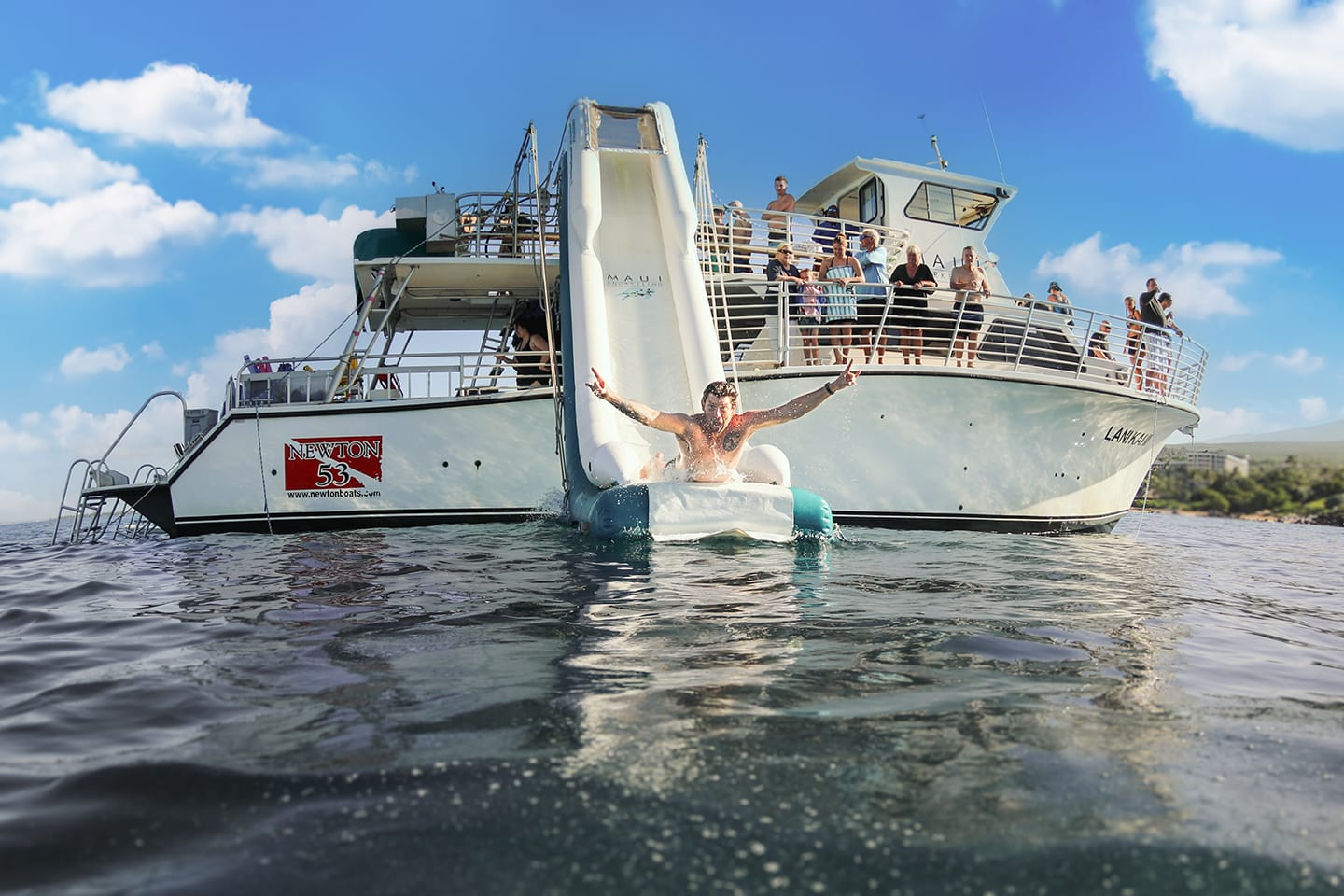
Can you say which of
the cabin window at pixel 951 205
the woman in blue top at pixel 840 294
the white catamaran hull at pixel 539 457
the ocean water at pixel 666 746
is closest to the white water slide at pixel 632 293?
the white catamaran hull at pixel 539 457

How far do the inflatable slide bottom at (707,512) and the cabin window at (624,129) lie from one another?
5549 mm

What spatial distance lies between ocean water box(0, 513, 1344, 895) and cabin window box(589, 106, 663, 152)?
7.56 m

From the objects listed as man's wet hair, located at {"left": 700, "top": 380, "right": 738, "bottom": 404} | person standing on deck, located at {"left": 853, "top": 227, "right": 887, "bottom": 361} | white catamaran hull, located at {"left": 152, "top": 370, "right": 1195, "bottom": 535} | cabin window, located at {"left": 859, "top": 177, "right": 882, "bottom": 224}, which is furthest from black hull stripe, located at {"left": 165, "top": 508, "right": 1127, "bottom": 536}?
cabin window, located at {"left": 859, "top": 177, "right": 882, "bottom": 224}

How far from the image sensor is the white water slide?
8.63 metres

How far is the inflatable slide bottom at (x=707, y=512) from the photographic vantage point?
262 inches

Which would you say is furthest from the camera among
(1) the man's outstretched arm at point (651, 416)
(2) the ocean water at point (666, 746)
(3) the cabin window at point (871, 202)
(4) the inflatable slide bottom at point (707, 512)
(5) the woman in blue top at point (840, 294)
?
(3) the cabin window at point (871, 202)

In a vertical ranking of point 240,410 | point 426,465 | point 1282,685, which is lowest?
point 1282,685

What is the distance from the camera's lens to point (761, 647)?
325 centimetres

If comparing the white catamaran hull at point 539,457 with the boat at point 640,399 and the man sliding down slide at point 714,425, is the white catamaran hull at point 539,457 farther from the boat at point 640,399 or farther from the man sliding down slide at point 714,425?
the man sliding down slide at point 714,425

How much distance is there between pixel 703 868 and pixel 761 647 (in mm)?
1767

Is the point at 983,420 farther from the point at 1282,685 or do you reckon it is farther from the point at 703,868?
the point at 703,868

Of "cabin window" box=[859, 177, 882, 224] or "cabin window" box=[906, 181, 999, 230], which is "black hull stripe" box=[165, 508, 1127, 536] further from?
"cabin window" box=[906, 181, 999, 230]

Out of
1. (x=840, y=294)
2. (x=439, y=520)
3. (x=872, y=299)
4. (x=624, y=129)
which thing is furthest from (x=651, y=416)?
(x=624, y=129)

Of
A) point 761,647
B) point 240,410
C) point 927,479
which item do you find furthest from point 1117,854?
point 240,410
